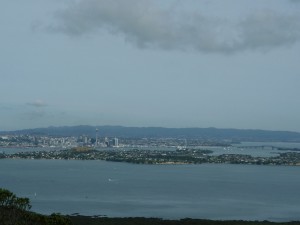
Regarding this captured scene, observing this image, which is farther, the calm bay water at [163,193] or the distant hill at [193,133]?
the distant hill at [193,133]

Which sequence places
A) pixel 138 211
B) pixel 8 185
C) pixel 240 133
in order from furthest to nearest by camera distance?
pixel 240 133, pixel 8 185, pixel 138 211

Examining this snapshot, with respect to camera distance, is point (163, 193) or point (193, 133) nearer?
point (163, 193)

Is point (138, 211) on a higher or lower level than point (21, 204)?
lower

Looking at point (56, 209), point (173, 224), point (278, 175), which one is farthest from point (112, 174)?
point (173, 224)

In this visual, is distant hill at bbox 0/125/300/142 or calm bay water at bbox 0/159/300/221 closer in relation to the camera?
calm bay water at bbox 0/159/300/221

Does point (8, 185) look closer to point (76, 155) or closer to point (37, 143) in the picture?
point (76, 155)

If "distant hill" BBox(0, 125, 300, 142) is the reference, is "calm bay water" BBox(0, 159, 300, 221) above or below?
below

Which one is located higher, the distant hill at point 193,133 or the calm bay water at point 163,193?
the distant hill at point 193,133

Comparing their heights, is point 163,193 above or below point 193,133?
below
